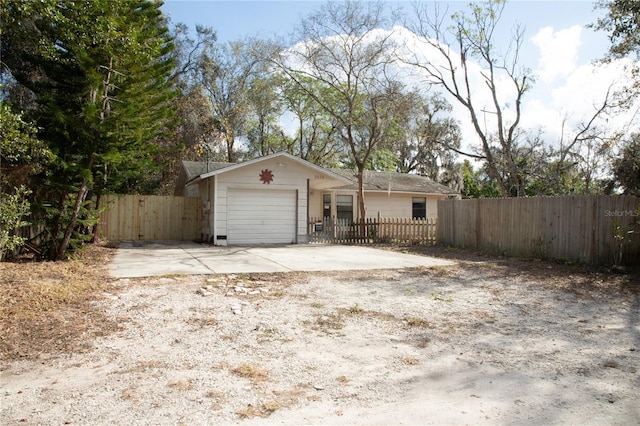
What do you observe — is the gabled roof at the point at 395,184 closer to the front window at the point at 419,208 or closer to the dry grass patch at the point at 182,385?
the front window at the point at 419,208

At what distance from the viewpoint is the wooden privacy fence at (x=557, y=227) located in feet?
32.4

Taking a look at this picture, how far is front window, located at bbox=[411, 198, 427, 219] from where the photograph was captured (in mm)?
24734

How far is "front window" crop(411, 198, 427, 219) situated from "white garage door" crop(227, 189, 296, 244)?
1020cm

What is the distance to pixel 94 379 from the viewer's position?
3512 millimetres

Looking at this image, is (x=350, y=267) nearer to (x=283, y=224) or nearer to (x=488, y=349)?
(x=488, y=349)

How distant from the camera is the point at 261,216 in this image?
16250mm

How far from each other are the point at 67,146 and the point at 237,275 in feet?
16.0

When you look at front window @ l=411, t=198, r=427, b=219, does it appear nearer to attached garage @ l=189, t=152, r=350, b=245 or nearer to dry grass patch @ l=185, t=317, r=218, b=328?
attached garage @ l=189, t=152, r=350, b=245

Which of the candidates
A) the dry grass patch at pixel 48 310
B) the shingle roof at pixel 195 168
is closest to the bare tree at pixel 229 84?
the shingle roof at pixel 195 168

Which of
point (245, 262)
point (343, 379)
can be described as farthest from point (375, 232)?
point (343, 379)

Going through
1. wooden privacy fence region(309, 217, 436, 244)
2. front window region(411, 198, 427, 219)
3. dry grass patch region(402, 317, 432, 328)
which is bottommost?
dry grass patch region(402, 317, 432, 328)

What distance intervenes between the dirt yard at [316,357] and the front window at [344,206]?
15655 mm

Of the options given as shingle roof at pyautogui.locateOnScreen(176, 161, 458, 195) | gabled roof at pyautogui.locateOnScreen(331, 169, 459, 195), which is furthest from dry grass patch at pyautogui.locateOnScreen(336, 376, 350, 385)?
gabled roof at pyautogui.locateOnScreen(331, 169, 459, 195)

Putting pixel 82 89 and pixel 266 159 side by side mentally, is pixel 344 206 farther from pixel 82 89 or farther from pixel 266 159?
pixel 82 89
